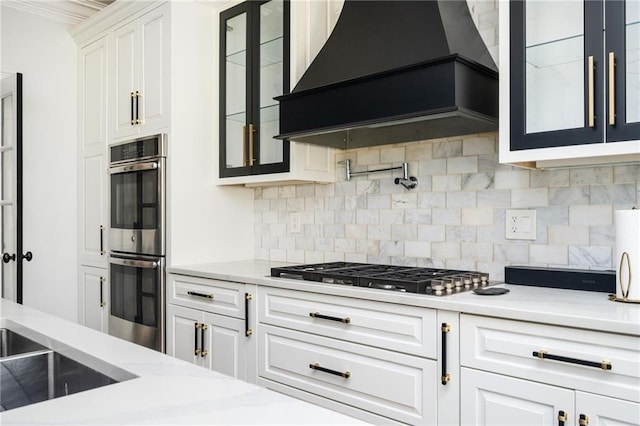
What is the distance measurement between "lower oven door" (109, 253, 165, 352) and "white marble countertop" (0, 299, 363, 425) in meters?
2.05

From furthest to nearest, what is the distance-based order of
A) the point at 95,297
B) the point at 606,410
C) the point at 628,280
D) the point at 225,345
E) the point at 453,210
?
the point at 95,297, the point at 225,345, the point at 453,210, the point at 628,280, the point at 606,410

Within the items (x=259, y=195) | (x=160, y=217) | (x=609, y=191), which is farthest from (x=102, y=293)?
(x=609, y=191)

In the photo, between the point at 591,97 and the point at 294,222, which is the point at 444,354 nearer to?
the point at 591,97

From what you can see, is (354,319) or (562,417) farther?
(354,319)

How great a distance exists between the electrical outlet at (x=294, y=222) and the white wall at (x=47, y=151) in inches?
70.2

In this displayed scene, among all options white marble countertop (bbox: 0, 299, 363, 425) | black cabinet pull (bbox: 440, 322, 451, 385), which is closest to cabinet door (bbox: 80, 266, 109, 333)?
black cabinet pull (bbox: 440, 322, 451, 385)

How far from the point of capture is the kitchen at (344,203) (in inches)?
82.9

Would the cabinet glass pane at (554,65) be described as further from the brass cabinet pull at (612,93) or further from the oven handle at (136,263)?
the oven handle at (136,263)

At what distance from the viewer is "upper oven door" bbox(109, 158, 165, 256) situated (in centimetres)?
306

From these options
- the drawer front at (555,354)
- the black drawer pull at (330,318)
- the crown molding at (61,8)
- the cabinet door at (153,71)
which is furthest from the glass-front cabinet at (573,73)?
the crown molding at (61,8)

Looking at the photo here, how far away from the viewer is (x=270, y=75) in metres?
2.92

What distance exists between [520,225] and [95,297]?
2.91 metres

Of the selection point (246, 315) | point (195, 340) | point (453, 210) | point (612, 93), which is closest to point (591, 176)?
point (612, 93)

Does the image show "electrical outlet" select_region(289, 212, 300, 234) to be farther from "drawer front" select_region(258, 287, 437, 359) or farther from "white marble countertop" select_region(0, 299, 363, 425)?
"white marble countertop" select_region(0, 299, 363, 425)
